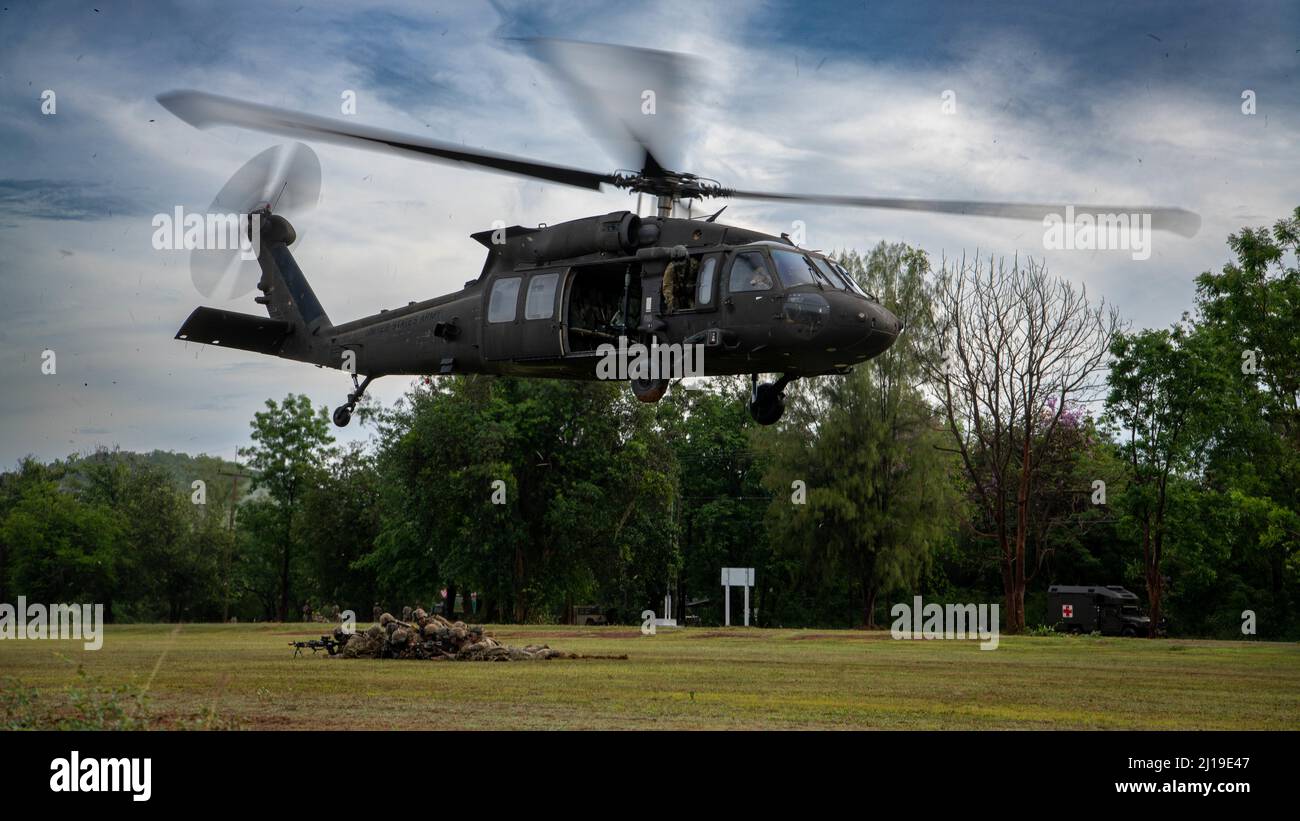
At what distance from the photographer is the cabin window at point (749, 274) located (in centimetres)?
1864

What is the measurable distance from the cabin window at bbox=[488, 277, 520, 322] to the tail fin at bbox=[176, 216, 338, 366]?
505 centimetres

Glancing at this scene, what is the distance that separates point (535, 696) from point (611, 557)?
4169 centimetres

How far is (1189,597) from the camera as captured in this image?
6162 cm

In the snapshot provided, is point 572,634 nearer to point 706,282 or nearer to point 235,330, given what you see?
point 235,330

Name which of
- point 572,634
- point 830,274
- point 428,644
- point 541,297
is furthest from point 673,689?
point 572,634

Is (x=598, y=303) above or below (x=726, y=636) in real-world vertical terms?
above

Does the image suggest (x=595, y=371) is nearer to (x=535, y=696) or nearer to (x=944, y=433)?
(x=535, y=696)

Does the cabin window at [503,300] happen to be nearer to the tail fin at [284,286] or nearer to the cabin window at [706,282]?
the cabin window at [706,282]

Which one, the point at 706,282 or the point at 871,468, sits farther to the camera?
the point at 871,468

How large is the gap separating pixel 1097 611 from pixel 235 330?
38.9m

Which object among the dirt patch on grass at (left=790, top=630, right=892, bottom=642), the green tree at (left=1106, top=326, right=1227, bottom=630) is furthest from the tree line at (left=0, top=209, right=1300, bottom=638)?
the dirt patch on grass at (left=790, top=630, right=892, bottom=642)

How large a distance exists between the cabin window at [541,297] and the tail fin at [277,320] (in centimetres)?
601

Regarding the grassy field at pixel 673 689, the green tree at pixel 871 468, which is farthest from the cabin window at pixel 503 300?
the green tree at pixel 871 468

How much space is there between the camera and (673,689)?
16.6 m
